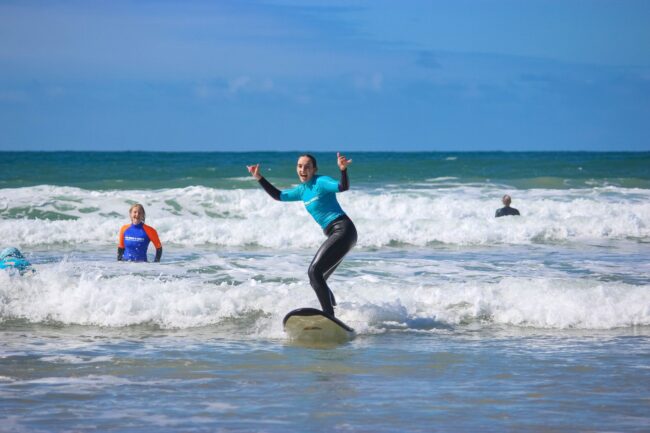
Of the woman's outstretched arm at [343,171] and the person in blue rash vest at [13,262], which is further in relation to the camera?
the person in blue rash vest at [13,262]

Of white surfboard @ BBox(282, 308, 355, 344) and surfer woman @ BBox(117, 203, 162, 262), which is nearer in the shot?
white surfboard @ BBox(282, 308, 355, 344)

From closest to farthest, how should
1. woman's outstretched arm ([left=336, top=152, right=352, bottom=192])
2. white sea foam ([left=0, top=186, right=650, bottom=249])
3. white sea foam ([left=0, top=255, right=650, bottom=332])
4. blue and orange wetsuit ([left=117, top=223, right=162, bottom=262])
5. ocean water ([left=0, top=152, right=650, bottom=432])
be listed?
ocean water ([left=0, top=152, right=650, bottom=432])
woman's outstretched arm ([left=336, top=152, right=352, bottom=192])
white sea foam ([left=0, top=255, right=650, bottom=332])
blue and orange wetsuit ([left=117, top=223, right=162, bottom=262])
white sea foam ([left=0, top=186, right=650, bottom=249])

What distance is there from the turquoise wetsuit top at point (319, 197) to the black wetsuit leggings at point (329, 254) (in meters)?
0.09

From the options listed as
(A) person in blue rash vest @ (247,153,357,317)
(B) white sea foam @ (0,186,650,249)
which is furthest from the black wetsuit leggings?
(B) white sea foam @ (0,186,650,249)

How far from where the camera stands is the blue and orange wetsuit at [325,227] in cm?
952

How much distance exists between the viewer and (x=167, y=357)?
28.7ft

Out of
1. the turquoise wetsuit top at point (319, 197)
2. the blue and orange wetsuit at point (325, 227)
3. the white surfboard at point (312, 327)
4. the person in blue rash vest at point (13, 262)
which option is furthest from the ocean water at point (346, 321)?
the turquoise wetsuit top at point (319, 197)

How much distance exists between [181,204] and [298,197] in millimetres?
17113

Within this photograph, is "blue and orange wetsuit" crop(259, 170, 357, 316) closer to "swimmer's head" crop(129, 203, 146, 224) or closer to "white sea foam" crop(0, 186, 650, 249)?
"swimmer's head" crop(129, 203, 146, 224)

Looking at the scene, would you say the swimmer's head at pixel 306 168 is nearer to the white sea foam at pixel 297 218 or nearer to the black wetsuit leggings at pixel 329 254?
the black wetsuit leggings at pixel 329 254

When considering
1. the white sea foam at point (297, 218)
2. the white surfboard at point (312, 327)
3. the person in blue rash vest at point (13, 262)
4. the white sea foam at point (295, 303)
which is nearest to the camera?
the white surfboard at point (312, 327)

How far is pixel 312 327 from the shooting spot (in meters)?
9.68

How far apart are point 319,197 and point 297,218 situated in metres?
12.9

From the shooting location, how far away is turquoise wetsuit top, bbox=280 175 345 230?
9.50 metres
